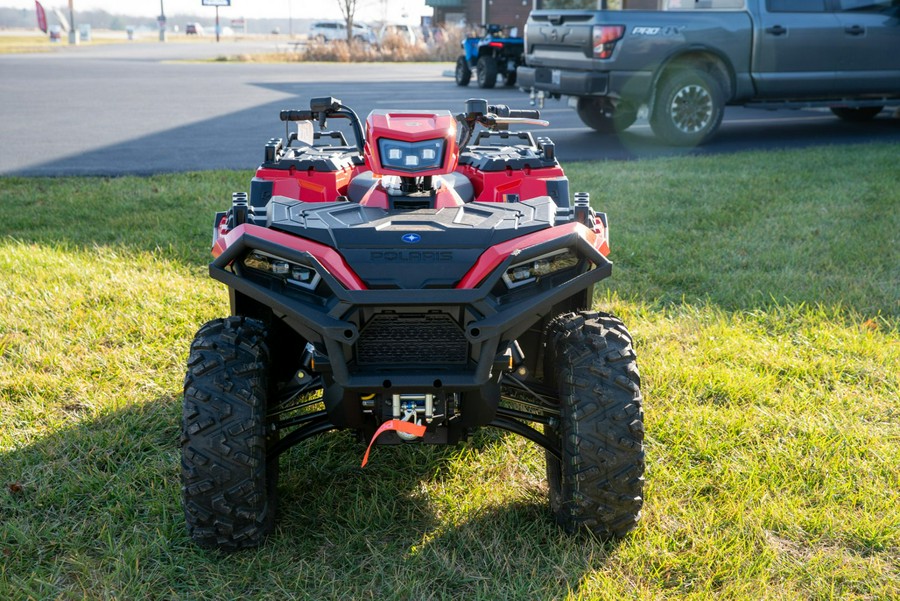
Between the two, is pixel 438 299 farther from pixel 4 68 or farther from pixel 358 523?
pixel 4 68

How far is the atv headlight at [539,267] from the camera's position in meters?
2.50

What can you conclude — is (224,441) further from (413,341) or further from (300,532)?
(413,341)

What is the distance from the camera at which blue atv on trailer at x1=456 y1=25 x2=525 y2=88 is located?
18.1 meters

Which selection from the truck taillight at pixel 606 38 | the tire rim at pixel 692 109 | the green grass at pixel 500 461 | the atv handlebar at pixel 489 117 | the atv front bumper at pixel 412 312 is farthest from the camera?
the tire rim at pixel 692 109

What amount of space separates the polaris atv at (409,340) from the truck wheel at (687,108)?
707 centimetres

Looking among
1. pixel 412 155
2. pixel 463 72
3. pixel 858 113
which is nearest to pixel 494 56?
pixel 463 72

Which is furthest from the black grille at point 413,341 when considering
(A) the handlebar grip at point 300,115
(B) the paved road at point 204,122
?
(B) the paved road at point 204,122

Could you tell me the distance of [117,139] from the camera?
10125 mm

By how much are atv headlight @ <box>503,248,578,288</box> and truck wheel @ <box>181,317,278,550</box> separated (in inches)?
31.0

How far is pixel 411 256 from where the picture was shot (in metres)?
2.42

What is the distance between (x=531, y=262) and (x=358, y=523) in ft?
3.40

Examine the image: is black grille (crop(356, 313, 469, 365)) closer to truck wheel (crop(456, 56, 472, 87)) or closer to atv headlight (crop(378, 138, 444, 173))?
atv headlight (crop(378, 138, 444, 173))

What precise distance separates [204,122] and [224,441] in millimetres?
10010

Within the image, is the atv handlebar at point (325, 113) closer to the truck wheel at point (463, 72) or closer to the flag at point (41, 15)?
the truck wheel at point (463, 72)
